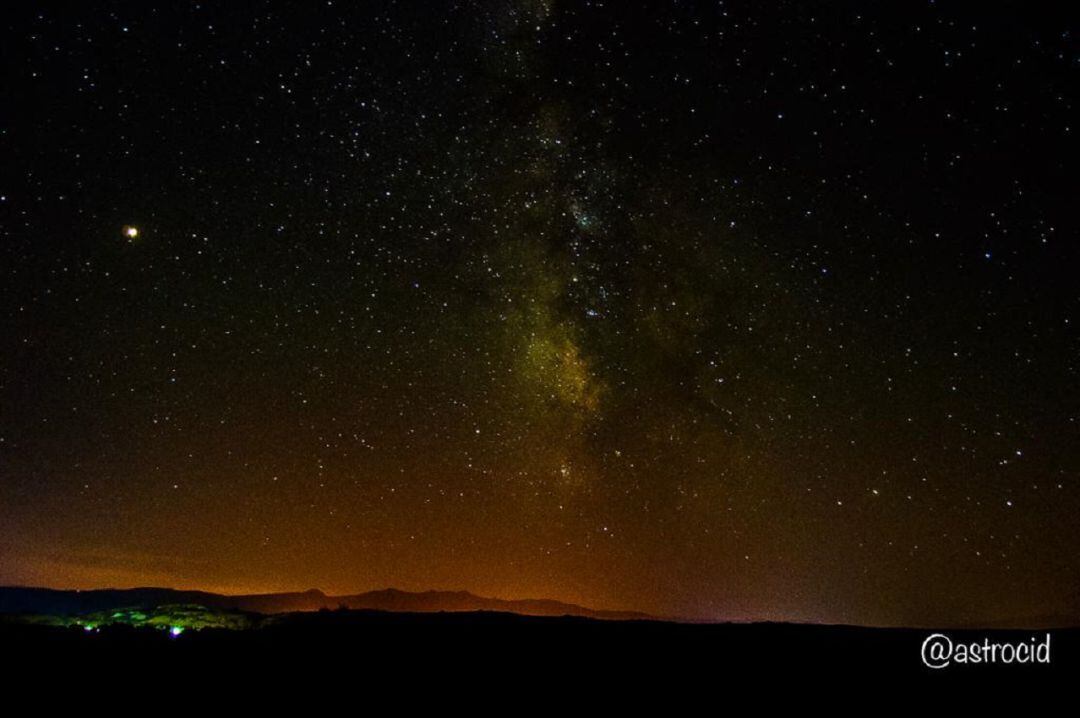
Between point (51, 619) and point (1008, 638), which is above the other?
point (1008, 638)

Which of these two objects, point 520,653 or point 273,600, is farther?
point 273,600

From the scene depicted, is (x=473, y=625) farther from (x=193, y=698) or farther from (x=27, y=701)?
(x=27, y=701)

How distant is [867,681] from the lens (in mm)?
7766

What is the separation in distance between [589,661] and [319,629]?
4563 millimetres

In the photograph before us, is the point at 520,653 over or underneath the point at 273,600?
over

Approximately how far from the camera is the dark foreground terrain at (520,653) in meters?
7.93

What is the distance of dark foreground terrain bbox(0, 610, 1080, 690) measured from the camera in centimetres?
793

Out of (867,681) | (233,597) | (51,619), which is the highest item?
(867,681)

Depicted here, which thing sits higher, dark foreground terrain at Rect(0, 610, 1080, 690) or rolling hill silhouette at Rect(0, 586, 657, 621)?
dark foreground terrain at Rect(0, 610, 1080, 690)

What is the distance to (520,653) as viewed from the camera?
9000 millimetres

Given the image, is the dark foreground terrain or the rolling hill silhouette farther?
the rolling hill silhouette

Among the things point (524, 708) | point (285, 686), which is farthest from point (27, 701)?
point (524, 708)

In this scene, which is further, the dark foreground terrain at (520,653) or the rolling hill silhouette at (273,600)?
the rolling hill silhouette at (273,600)

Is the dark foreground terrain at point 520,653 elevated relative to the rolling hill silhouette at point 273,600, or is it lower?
elevated
